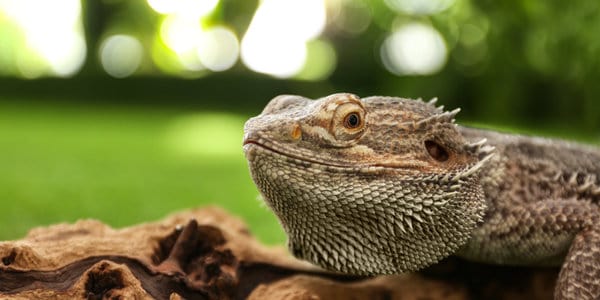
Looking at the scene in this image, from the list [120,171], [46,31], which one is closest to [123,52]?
[46,31]

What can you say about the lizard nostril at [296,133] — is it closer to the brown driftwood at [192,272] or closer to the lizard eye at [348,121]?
the lizard eye at [348,121]

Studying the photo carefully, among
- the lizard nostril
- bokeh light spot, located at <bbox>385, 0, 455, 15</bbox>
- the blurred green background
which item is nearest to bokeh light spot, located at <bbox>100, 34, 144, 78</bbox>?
the blurred green background

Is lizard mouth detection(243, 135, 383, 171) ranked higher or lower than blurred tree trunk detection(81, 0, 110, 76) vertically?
lower

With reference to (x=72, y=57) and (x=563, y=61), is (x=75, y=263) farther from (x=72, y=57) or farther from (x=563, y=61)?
(x=72, y=57)

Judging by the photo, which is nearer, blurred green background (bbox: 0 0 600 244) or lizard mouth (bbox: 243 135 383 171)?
lizard mouth (bbox: 243 135 383 171)

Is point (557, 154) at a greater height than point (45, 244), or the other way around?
point (557, 154)

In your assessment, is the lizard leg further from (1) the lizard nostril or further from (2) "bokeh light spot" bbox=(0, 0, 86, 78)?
(2) "bokeh light spot" bbox=(0, 0, 86, 78)

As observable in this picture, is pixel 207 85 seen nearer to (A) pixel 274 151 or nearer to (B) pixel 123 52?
(B) pixel 123 52

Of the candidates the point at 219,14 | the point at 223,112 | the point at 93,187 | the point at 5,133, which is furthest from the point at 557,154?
the point at 219,14
